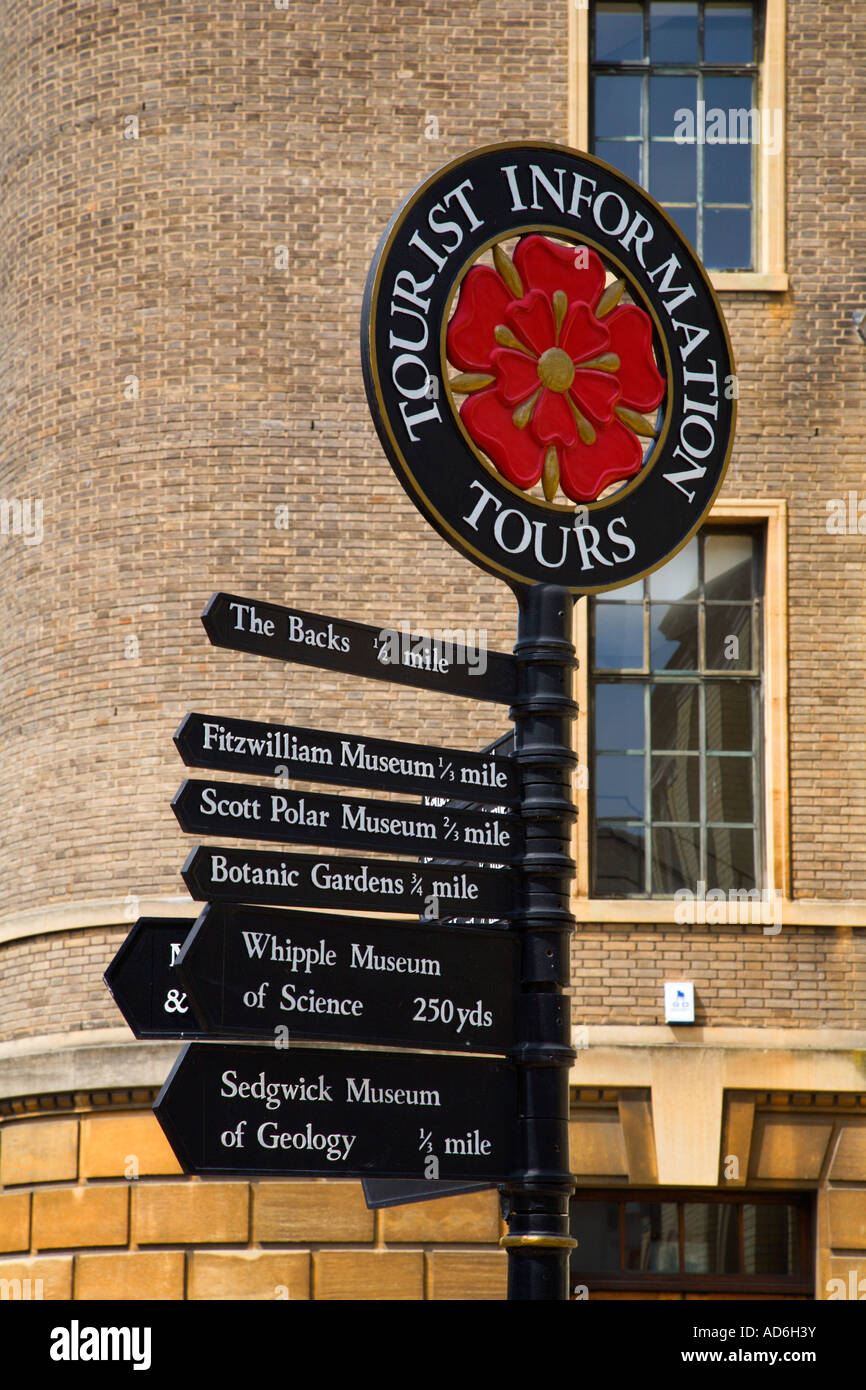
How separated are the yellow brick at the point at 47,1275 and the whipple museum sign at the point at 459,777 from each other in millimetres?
6834

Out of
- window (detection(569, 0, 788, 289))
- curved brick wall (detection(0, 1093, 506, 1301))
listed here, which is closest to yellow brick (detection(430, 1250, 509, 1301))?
curved brick wall (detection(0, 1093, 506, 1301))

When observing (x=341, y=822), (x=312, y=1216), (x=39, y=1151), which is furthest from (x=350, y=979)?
(x=39, y=1151)

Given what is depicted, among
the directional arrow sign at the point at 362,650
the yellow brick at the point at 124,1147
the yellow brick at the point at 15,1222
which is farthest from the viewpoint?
the yellow brick at the point at 15,1222

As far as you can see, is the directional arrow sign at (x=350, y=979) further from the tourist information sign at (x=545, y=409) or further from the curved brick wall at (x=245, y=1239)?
the curved brick wall at (x=245, y=1239)

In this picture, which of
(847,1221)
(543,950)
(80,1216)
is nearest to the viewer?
(543,950)

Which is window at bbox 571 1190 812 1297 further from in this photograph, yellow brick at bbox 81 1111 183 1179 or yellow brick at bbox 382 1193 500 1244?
yellow brick at bbox 81 1111 183 1179

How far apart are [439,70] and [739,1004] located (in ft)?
22.3

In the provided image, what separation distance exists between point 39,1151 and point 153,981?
7583 millimetres

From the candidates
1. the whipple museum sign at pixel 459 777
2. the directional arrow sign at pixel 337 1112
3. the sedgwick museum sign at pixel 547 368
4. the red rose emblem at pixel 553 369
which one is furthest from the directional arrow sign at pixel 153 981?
the red rose emblem at pixel 553 369

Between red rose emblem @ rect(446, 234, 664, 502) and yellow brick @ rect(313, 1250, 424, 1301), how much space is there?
23.1ft

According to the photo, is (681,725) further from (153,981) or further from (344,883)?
(153,981)

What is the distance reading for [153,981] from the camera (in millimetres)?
5164

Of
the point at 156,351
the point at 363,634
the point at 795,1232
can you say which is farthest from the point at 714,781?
the point at 363,634

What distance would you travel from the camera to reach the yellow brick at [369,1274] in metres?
11.4
